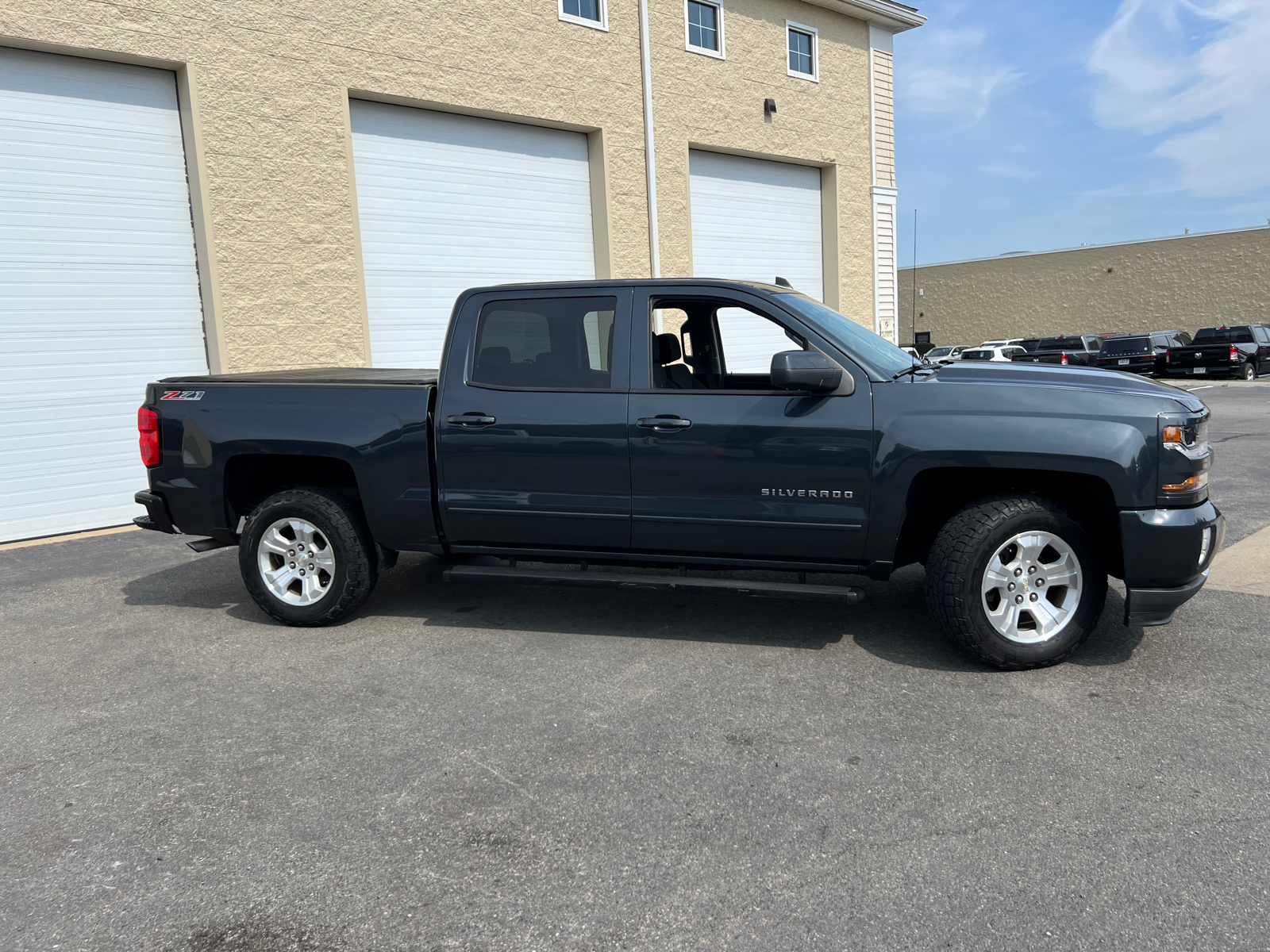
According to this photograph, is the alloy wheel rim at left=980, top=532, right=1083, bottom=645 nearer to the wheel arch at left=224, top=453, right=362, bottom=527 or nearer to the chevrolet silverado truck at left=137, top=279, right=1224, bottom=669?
the chevrolet silverado truck at left=137, top=279, right=1224, bottom=669

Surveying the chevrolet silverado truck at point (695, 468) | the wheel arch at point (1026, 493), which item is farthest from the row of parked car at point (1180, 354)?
the chevrolet silverado truck at point (695, 468)

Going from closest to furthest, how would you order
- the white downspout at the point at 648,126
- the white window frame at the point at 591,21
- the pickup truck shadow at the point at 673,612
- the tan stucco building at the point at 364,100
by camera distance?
the pickup truck shadow at the point at 673,612 → the tan stucco building at the point at 364,100 → the white window frame at the point at 591,21 → the white downspout at the point at 648,126

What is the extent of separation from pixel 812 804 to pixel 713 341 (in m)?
3.10

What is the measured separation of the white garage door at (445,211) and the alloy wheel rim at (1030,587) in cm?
844

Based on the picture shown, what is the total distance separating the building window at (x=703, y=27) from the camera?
13.6 meters

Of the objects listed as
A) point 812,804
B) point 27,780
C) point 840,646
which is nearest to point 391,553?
point 27,780

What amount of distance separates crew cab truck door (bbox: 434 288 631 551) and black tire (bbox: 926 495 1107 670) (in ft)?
5.42

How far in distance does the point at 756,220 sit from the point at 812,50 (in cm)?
332

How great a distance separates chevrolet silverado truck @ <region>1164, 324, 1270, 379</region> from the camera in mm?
26500

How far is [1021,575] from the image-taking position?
419 cm

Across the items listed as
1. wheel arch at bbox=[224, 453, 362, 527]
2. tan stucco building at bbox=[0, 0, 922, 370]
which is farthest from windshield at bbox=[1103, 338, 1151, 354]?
wheel arch at bbox=[224, 453, 362, 527]

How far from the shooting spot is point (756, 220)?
48.7ft

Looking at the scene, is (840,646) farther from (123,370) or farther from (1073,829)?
(123,370)

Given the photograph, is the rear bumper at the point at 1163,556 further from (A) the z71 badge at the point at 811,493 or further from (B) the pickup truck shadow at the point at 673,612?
(A) the z71 badge at the point at 811,493
